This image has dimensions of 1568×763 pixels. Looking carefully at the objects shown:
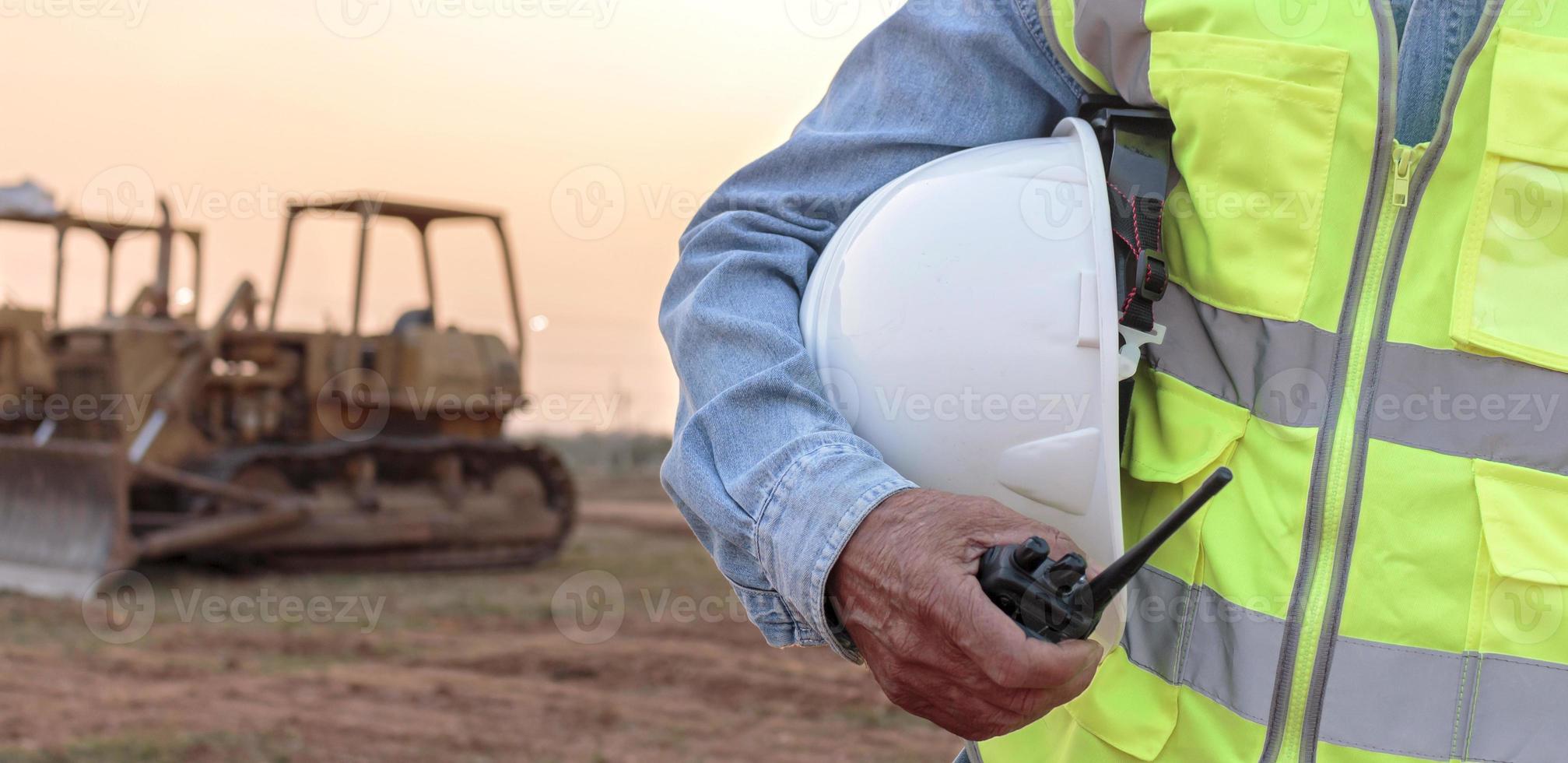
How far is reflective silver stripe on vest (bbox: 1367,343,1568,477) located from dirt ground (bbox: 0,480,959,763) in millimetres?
4173

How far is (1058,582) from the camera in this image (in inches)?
47.3

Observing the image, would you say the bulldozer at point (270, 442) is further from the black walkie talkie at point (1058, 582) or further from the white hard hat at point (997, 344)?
the black walkie talkie at point (1058, 582)

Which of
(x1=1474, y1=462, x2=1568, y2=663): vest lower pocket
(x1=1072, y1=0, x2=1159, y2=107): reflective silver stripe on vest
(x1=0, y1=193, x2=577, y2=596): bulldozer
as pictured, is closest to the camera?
(x1=1474, y1=462, x2=1568, y2=663): vest lower pocket

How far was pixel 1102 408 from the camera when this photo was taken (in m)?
1.44

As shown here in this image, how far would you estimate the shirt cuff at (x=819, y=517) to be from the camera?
1.33 m

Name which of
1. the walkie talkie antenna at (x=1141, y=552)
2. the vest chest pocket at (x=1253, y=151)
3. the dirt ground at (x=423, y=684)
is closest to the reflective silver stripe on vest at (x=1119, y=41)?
the vest chest pocket at (x=1253, y=151)

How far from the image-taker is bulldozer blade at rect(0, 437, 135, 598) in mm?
9242

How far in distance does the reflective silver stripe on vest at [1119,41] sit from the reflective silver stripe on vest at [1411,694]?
21.3 inches

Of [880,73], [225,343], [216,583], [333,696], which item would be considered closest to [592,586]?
[216,583]

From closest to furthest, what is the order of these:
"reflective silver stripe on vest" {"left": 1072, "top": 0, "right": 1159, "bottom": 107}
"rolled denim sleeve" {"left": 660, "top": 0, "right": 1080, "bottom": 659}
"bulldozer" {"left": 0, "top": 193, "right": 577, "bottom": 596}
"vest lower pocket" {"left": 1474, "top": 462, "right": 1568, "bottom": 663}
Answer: "vest lower pocket" {"left": 1474, "top": 462, "right": 1568, "bottom": 663}
"rolled denim sleeve" {"left": 660, "top": 0, "right": 1080, "bottom": 659}
"reflective silver stripe on vest" {"left": 1072, "top": 0, "right": 1159, "bottom": 107}
"bulldozer" {"left": 0, "top": 193, "right": 577, "bottom": 596}

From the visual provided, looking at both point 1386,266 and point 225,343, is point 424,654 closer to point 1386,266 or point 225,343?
point 225,343

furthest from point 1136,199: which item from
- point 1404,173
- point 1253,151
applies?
point 1404,173

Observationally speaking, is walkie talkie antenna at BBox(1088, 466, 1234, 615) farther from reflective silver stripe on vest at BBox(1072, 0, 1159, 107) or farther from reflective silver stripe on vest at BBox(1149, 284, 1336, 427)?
reflective silver stripe on vest at BBox(1072, 0, 1159, 107)

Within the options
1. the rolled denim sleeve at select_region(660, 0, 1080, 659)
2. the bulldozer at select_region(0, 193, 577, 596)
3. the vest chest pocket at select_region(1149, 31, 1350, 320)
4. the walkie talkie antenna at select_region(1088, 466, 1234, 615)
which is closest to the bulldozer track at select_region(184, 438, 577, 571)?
the bulldozer at select_region(0, 193, 577, 596)
